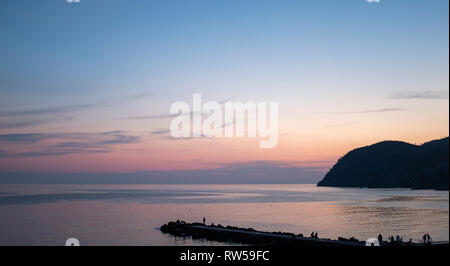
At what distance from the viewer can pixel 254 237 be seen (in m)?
54.7

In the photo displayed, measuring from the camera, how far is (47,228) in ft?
236

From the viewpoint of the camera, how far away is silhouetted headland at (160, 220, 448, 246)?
47.0 meters

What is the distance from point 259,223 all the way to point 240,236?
81.9 ft

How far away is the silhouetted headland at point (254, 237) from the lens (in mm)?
47031
